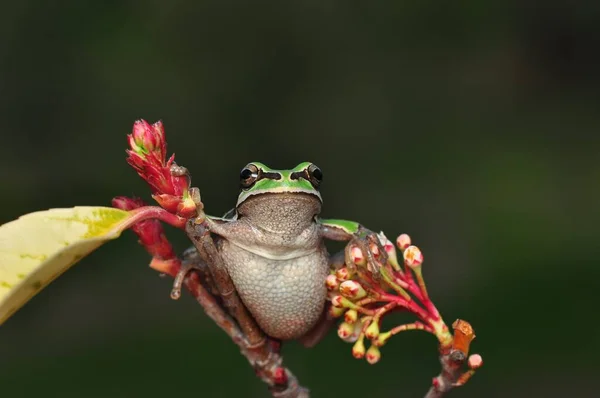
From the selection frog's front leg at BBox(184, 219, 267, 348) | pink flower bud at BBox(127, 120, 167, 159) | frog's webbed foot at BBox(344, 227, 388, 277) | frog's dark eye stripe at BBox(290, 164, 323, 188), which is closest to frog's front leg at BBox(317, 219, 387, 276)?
frog's webbed foot at BBox(344, 227, 388, 277)

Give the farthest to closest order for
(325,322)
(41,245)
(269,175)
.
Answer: (325,322)
(269,175)
(41,245)

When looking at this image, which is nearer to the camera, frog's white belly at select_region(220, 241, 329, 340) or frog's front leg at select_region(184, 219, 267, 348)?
frog's front leg at select_region(184, 219, 267, 348)

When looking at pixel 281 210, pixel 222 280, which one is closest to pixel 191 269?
pixel 222 280

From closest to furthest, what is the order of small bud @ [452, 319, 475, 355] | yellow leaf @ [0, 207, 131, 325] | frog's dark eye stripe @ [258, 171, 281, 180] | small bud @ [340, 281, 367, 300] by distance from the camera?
yellow leaf @ [0, 207, 131, 325] < small bud @ [452, 319, 475, 355] < small bud @ [340, 281, 367, 300] < frog's dark eye stripe @ [258, 171, 281, 180]

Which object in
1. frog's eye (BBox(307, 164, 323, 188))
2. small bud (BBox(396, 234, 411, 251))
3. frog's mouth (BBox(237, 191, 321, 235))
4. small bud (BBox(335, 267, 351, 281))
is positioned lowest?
small bud (BBox(335, 267, 351, 281))

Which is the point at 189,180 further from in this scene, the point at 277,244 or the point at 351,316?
the point at 351,316

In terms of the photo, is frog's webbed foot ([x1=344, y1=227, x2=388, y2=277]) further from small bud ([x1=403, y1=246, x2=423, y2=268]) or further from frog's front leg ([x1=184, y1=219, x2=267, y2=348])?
frog's front leg ([x1=184, y1=219, x2=267, y2=348])

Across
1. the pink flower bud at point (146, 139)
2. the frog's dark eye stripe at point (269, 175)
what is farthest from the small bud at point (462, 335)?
the pink flower bud at point (146, 139)
